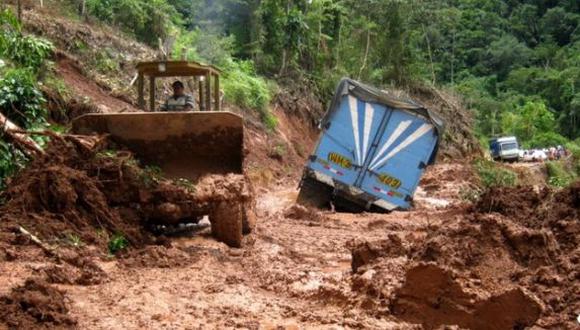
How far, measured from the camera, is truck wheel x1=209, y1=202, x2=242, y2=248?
806 centimetres

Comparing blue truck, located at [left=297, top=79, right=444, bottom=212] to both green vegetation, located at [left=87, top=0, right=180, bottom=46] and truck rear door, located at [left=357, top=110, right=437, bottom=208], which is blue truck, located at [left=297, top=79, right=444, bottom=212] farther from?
green vegetation, located at [left=87, top=0, right=180, bottom=46]

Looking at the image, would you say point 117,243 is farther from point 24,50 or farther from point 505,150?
point 505,150

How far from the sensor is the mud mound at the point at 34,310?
14.7 feet

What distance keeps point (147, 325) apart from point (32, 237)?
2.29 metres

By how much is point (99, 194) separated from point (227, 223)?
1460 millimetres

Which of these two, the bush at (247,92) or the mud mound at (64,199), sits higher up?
the mud mound at (64,199)

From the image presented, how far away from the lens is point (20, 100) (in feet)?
31.9

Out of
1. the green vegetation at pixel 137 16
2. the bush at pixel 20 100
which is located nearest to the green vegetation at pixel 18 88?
the bush at pixel 20 100

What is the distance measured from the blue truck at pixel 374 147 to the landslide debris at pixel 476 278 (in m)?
6.96

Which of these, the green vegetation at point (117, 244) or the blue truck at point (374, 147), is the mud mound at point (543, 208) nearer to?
the blue truck at point (374, 147)

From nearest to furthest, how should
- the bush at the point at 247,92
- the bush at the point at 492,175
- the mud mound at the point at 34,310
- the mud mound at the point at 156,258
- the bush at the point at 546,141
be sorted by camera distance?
the mud mound at the point at 34,310, the mud mound at the point at 156,258, the bush at the point at 492,175, the bush at the point at 247,92, the bush at the point at 546,141

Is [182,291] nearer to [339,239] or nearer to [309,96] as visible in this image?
[339,239]

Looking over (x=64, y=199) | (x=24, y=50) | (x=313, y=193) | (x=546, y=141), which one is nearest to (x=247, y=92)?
(x=313, y=193)

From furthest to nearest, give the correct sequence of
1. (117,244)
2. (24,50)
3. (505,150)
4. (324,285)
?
(505,150) → (24,50) → (117,244) → (324,285)
